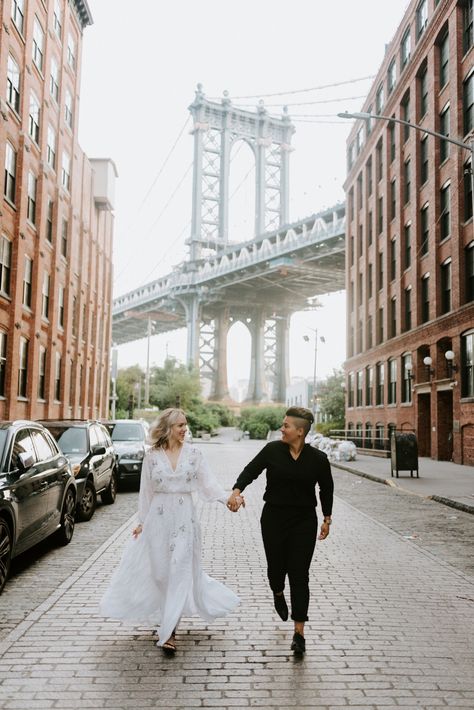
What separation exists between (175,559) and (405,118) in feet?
114

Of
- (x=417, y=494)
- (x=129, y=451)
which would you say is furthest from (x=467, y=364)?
(x=129, y=451)

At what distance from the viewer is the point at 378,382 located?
3969cm

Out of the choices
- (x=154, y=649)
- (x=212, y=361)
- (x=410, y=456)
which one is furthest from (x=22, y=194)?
(x=212, y=361)

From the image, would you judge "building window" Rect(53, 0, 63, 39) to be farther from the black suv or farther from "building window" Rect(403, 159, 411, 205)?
the black suv

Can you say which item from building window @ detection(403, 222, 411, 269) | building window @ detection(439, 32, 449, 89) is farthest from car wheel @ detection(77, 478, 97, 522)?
building window @ detection(403, 222, 411, 269)

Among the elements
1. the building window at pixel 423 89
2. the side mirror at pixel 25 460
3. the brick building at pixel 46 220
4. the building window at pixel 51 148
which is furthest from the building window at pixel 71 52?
the side mirror at pixel 25 460

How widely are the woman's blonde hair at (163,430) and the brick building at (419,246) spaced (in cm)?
2097

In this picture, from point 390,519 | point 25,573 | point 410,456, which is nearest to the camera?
point 25,573

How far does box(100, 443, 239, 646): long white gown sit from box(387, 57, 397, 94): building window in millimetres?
36918

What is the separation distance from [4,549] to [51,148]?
86.1 feet

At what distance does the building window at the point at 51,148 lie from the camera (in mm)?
29545

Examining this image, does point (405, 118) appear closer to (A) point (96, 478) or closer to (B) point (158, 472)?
(A) point (96, 478)

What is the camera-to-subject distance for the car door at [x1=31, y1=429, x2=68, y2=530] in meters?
→ 8.21

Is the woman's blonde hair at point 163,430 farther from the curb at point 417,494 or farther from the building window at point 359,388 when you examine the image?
the building window at point 359,388
